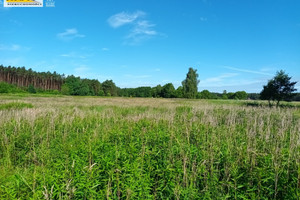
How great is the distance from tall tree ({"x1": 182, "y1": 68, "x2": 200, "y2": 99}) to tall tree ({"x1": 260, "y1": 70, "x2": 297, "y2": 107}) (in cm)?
4269

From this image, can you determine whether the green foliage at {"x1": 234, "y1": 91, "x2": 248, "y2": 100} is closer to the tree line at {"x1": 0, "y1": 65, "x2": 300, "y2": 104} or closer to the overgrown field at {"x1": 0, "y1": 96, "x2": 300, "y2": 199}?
the tree line at {"x1": 0, "y1": 65, "x2": 300, "y2": 104}

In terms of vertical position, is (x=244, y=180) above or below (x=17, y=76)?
below

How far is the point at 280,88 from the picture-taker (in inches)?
1088

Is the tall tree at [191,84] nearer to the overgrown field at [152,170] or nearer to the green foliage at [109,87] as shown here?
the overgrown field at [152,170]

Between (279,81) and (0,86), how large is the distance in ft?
324

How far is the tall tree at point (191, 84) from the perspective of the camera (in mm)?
71812

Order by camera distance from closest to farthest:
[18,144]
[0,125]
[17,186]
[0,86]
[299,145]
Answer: [17,186] → [299,145] → [18,144] → [0,125] → [0,86]

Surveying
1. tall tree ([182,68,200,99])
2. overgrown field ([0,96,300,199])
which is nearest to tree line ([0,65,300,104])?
tall tree ([182,68,200,99])

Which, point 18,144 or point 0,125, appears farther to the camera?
point 0,125

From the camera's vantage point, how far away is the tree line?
1098 inches

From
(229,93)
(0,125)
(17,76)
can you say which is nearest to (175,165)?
(0,125)

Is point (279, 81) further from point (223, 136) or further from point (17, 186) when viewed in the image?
point (17, 186)

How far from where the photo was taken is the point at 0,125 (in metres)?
6.10

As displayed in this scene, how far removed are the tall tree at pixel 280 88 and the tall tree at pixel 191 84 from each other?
4269 centimetres
